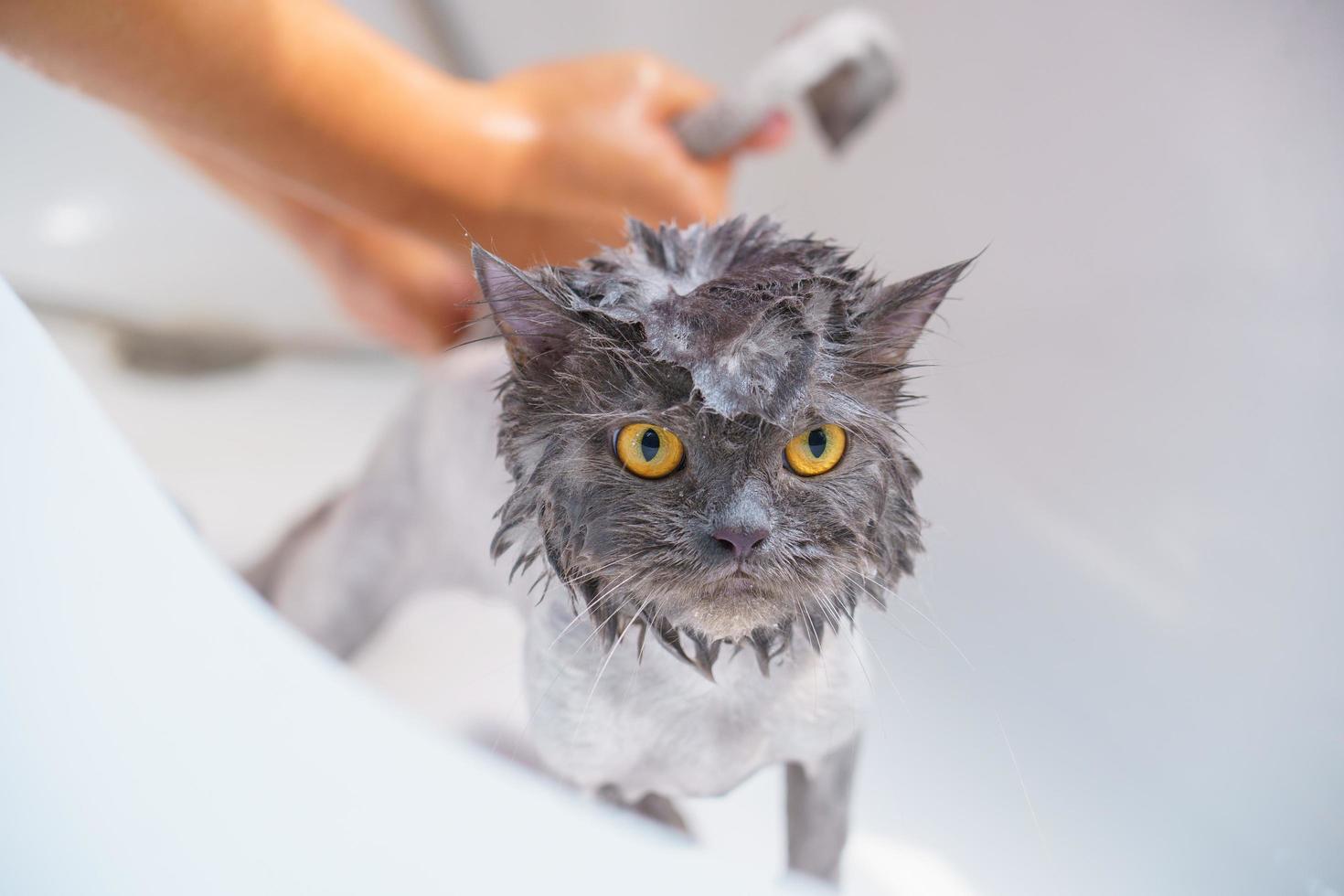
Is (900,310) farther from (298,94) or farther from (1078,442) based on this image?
(298,94)

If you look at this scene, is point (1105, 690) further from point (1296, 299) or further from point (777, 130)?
point (777, 130)

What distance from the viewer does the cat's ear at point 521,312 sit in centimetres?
27

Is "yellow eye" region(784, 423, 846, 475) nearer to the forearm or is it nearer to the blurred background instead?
the blurred background

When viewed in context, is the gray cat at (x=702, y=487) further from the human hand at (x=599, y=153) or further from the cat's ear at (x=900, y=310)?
the human hand at (x=599, y=153)

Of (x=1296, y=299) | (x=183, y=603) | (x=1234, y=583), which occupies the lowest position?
(x=183, y=603)

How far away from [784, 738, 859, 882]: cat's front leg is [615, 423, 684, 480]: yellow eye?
0.19 metres

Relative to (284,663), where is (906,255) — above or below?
above

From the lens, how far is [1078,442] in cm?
53

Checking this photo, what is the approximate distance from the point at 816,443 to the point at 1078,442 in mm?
326

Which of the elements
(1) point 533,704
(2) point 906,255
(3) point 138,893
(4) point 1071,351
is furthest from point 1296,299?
(3) point 138,893

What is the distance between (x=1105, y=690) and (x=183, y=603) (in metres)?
0.38

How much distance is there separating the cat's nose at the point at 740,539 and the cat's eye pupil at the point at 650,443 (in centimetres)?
3

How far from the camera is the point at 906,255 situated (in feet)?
1.45

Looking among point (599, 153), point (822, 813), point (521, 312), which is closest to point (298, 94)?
point (599, 153)
